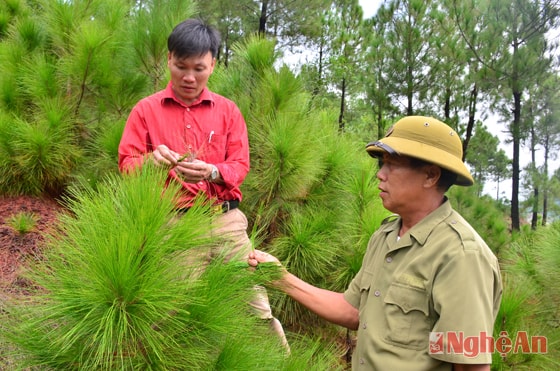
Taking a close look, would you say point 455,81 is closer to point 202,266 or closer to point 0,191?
point 0,191

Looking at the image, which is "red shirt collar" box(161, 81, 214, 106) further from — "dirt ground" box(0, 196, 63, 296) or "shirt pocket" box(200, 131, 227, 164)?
"dirt ground" box(0, 196, 63, 296)

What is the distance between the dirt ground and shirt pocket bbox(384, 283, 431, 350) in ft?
4.75

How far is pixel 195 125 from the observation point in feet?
5.85

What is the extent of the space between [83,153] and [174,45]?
4.59 feet

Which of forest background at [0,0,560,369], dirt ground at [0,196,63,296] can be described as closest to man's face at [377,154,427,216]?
forest background at [0,0,560,369]

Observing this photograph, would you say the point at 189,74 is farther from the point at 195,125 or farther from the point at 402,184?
the point at 402,184

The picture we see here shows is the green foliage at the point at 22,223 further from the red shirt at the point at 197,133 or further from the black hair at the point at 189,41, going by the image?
the black hair at the point at 189,41

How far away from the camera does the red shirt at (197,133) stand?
1692mm

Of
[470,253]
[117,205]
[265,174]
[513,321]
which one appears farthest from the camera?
[265,174]

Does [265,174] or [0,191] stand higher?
[265,174]

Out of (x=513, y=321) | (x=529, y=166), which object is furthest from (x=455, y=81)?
(x=513, y=321)

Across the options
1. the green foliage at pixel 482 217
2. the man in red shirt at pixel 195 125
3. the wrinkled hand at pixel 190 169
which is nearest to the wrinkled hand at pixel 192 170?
the wrinkled hand at pixel 190 169

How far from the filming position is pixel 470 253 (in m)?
1.14

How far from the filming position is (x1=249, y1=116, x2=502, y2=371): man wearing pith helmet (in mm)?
1105
